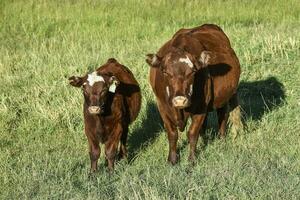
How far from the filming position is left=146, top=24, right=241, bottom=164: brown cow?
657cm

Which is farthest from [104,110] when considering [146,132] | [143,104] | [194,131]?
[143,104]

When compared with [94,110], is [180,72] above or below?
above

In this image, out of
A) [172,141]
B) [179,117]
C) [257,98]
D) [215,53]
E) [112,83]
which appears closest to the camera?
[112,83]

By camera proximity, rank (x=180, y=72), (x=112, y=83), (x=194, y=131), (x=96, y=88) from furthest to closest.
Result: (x=194, y=131), (x=112, y=83), (x=96, y=88), (x=180, y=72)

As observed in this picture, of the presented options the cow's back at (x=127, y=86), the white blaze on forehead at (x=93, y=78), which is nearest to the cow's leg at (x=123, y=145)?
the cow's back at (x=127, y=86)

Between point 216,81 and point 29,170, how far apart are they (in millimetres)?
2481

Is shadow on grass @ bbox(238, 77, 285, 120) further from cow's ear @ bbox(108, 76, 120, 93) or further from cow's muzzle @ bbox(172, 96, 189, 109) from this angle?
cow's muzzle @ bbox(172, 96, 189, 109)

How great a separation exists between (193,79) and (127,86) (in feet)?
4.38

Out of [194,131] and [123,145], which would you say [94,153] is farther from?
[194,131]

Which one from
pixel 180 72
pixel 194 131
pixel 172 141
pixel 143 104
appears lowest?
pixel 143 104

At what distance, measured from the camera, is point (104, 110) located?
712 cm

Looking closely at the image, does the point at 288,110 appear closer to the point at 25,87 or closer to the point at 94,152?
the point at 94,152

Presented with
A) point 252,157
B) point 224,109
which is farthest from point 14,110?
point 252,157

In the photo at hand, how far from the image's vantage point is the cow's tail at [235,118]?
862 cm
